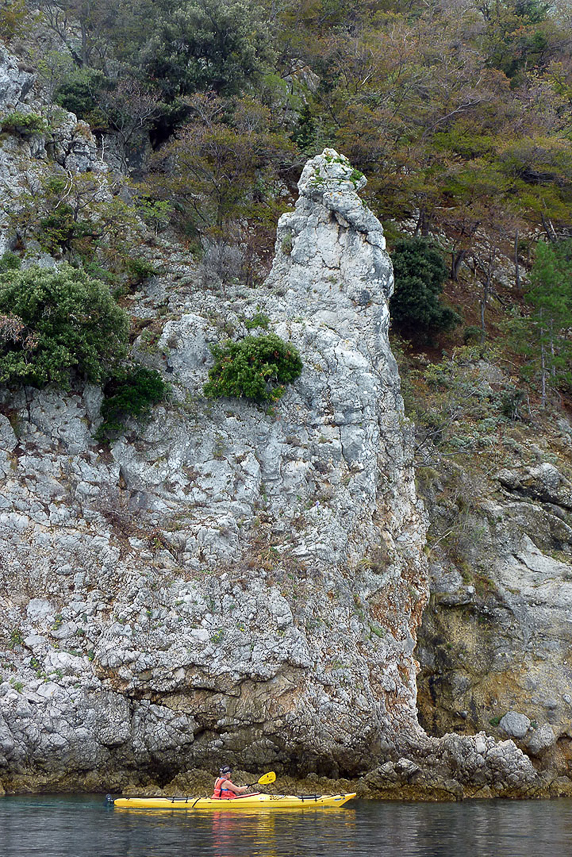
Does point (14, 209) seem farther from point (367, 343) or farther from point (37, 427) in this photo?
point (367, 343)

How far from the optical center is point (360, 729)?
19.2 meters

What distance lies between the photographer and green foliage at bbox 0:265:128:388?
2173cm

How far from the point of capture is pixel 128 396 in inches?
932

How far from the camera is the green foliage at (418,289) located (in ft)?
104

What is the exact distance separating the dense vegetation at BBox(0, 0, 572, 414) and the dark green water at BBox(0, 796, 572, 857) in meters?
18.3

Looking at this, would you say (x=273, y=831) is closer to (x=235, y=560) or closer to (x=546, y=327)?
(x=235, y=560)

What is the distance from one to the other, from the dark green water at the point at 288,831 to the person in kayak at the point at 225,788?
50 cm

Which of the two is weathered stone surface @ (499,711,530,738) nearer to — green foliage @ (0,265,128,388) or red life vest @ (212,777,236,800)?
red life vest @ (212,777,236,800)

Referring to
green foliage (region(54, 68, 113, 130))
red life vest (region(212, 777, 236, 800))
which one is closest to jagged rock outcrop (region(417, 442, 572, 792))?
red life vest (region(212, 777, 236, 800))

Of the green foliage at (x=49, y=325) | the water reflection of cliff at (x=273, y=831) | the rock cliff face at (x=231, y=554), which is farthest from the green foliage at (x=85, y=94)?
the water reflection of cliff at (x=273, y=831)

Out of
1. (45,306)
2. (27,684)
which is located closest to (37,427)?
(45,306)

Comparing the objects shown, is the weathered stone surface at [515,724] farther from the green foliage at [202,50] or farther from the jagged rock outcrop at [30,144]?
the green foliage at [202,50]

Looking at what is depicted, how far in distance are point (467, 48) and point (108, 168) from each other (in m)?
21.2

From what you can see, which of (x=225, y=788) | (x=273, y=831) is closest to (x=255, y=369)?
(x=225, y=788)
